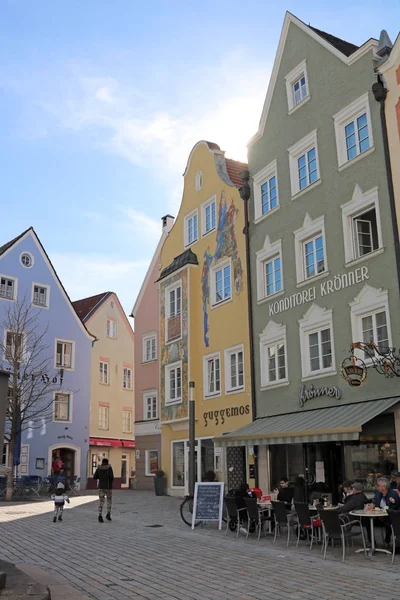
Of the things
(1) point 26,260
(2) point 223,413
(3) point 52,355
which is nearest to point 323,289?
(2) point 223,413

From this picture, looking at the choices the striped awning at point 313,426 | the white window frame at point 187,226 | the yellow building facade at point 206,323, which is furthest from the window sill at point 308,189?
the white window frame at point 187,226

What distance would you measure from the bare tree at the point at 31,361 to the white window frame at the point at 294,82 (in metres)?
16.2

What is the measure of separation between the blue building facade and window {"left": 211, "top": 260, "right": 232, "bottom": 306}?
12630mm

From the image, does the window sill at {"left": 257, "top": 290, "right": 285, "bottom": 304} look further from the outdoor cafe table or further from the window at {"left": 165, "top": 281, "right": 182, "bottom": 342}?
the outdoor cafe table

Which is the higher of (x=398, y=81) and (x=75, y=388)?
(x=398, y=81)

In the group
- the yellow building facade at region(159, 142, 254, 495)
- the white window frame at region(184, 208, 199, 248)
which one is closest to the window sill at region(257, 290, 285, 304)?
the yellow building facade at region(159, 142, 254, 495)

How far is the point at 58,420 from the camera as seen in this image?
118 ft

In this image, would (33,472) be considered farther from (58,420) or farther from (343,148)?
(343,148)

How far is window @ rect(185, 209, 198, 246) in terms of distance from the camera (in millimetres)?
28266

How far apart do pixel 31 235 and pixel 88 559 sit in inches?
1120

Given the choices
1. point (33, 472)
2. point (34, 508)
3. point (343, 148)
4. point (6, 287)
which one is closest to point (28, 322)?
point (6, 287)

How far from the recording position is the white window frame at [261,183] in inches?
891

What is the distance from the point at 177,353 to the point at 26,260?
13.6 m

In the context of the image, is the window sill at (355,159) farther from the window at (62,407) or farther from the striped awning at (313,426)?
the window at (62,407)
